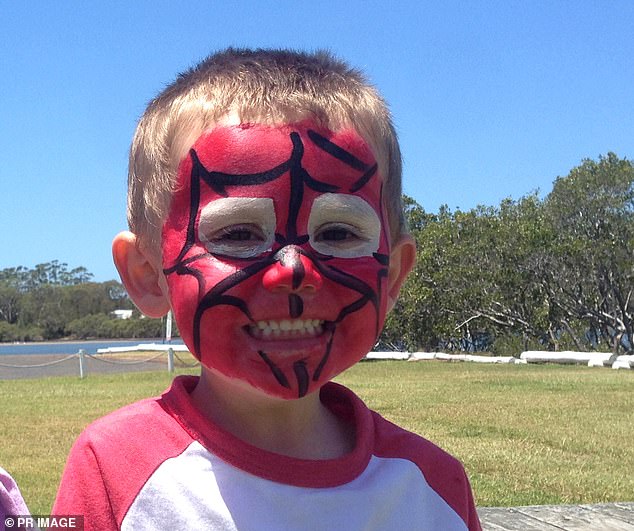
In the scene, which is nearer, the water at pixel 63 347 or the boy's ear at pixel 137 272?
the boy's ear at pixel 137 272

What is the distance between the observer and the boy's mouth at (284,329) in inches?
60.1

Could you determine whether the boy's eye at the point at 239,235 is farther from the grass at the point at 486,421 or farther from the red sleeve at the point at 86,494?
the grass at the point at 486,421

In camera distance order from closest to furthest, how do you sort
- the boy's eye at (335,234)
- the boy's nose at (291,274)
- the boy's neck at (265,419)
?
Answer: 1. the boy's nose at (291,274)
2. the boy's eye at (335,234)
3. the boy's neck at (265,419)

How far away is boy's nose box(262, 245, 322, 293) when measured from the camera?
148 centimetres

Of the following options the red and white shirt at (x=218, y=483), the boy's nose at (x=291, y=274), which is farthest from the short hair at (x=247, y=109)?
Answer: the red and white shirt at (x=218, y=483)

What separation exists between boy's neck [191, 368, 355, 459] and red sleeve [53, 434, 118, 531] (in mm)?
252

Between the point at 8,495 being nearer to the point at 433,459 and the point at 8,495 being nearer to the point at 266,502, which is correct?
the point at 266,502

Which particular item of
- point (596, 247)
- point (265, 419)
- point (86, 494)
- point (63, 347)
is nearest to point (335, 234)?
point (265, 419)

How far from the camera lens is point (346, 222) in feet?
5.29

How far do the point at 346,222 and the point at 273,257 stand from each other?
18cm

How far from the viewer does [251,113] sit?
1600mm

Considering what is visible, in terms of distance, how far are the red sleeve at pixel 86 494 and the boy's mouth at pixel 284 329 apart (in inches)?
15.2

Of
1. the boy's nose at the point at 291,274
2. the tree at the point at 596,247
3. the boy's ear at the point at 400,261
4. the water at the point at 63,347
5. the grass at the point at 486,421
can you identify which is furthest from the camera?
the water at the point at 63,347

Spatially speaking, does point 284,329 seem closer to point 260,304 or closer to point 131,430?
point 260,304
